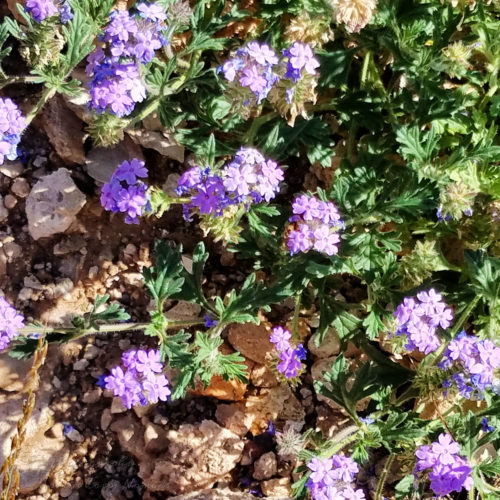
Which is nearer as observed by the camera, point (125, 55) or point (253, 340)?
point (125, 55)

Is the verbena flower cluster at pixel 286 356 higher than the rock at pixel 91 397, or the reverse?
the verbena flower cluster at pixel 286 356

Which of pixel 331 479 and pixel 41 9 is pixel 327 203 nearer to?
pixel 331 479

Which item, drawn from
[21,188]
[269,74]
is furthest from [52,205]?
[269,74]

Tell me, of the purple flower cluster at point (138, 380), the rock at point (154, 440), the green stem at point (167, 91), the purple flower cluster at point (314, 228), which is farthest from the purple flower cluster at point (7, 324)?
the rock at point (154, 440)

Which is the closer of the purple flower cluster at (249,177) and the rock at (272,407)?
the purple flower cluster at (249,177)

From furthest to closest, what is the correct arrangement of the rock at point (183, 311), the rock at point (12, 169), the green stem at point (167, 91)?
the rock at point (12, 169), the rock at point (183, 311), the green stem at point (167, 91)

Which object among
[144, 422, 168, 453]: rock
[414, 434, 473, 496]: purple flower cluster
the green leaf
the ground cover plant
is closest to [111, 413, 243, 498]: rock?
[144, 422, 168, 453]: rock

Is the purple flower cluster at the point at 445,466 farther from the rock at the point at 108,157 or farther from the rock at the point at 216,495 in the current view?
the rock at the point at 108,157
